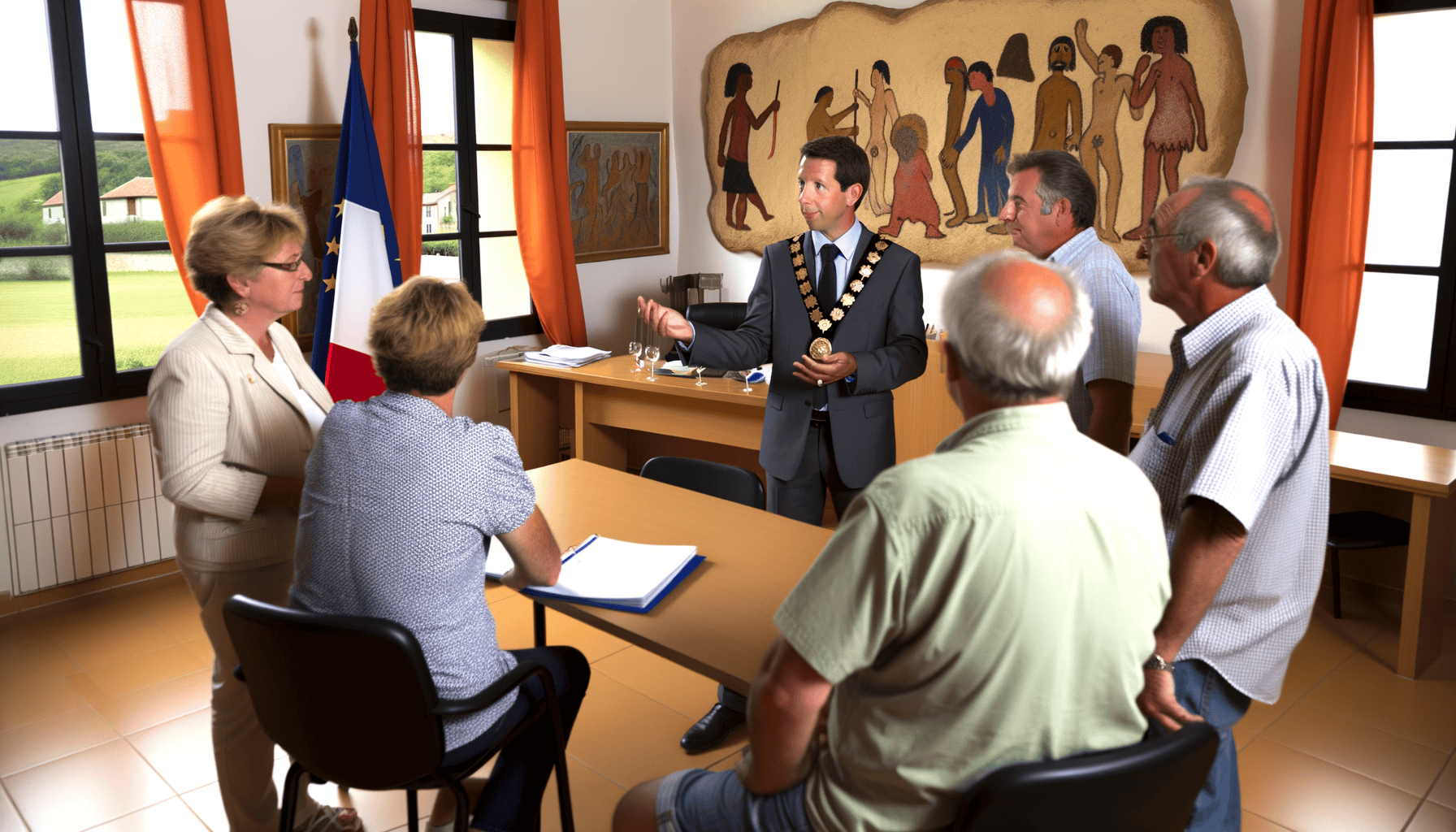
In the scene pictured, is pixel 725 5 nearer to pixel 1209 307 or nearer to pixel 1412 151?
pixel 1412 151

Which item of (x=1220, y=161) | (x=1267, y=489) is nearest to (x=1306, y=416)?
(x=1267, y=489)

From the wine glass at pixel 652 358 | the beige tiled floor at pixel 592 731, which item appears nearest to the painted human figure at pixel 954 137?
the wine glass at pixel 652 358

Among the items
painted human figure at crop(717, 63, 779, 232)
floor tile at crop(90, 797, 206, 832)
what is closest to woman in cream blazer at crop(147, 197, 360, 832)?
floor tile at crop(90, 797, 206, 832)

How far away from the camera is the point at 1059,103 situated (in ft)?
14.8

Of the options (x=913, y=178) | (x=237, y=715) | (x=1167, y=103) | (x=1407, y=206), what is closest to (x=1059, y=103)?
(x=1167, y=103)

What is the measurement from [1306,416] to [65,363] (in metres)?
4.66

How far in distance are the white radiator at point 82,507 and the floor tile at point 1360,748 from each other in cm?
398

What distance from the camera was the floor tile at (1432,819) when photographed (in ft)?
8.45

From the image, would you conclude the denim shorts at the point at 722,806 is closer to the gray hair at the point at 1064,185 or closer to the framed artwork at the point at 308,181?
the gray hair at the point at 1064,185

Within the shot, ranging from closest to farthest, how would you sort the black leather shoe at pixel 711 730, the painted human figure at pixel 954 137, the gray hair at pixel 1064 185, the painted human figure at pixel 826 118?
the gray hair at pixel 1064 185, the black leather shoe at pixel 711 730, the painted human figure at pixel 954 137, the painted human figure at pixel 826 118

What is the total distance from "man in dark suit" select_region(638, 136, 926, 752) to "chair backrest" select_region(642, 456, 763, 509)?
0.35 feet

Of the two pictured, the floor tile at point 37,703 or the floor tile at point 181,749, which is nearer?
the floor tile at point 181,749

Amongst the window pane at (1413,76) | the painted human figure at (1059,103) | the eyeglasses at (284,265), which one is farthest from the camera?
the painted human figure at (1059,103)

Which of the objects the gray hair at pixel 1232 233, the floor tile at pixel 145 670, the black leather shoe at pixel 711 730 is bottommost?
the floor tile at pixel 145 670
